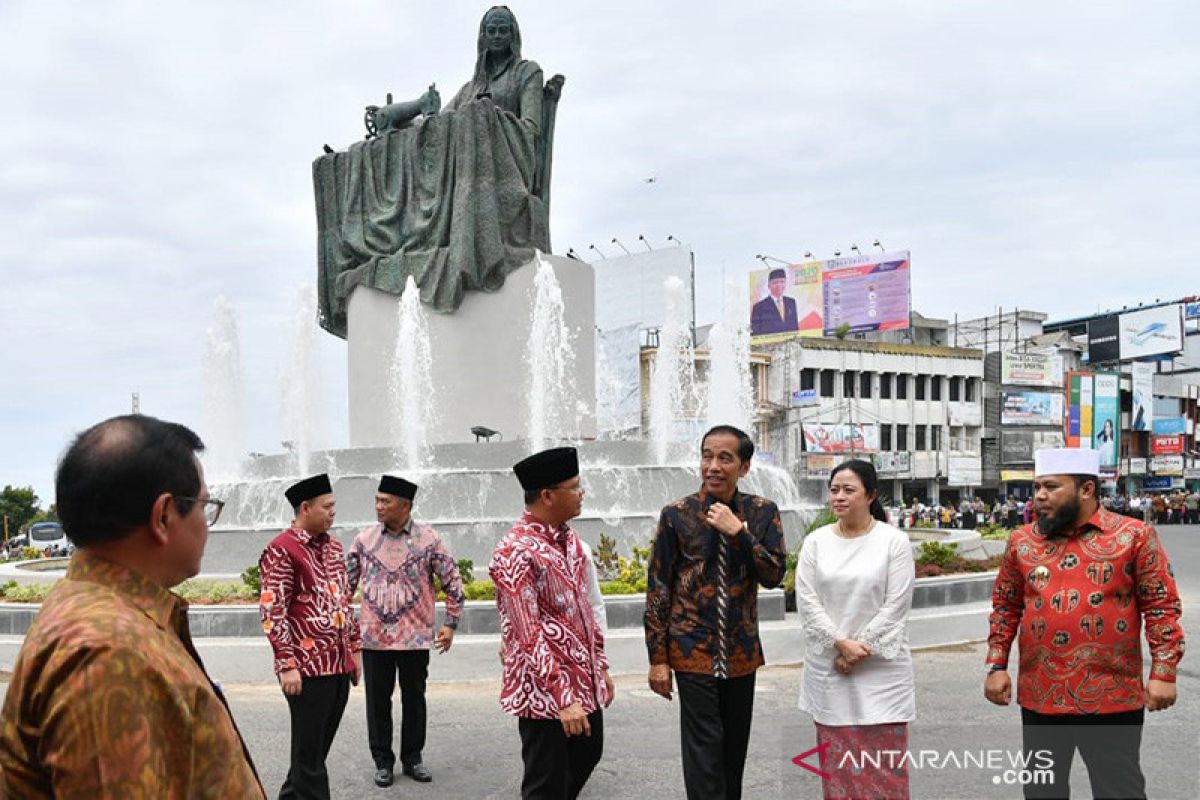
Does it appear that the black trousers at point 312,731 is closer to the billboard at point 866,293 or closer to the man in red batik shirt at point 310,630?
the man in red batik shirt at point 310,630

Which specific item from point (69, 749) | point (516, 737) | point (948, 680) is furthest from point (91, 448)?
point (948, 680)

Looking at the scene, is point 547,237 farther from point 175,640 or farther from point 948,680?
point 175,640

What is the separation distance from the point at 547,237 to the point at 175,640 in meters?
14.5

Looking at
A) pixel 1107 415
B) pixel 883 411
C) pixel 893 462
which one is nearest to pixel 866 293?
pixel 883 411

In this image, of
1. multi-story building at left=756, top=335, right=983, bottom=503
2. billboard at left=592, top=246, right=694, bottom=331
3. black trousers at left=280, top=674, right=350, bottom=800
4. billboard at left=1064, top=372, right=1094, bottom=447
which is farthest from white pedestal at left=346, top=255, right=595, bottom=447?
billboard at left=1064, top=372, right=1094, bottom=447

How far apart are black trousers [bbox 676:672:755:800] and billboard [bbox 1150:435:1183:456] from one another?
2587 inches

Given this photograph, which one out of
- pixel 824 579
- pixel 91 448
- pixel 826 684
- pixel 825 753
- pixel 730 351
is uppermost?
pixel 730 351

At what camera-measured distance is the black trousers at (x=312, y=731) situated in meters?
4.81

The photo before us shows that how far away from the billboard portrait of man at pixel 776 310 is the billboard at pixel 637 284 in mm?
8145

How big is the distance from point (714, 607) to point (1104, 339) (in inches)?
2578

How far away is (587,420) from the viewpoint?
15867 millimetres

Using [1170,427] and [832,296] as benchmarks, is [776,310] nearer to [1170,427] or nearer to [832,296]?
[832,296]

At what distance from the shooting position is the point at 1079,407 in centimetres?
5872

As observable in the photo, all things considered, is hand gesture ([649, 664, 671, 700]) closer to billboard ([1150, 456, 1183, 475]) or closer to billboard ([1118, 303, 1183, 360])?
billboard ([1118, 303, 1183, 360])
